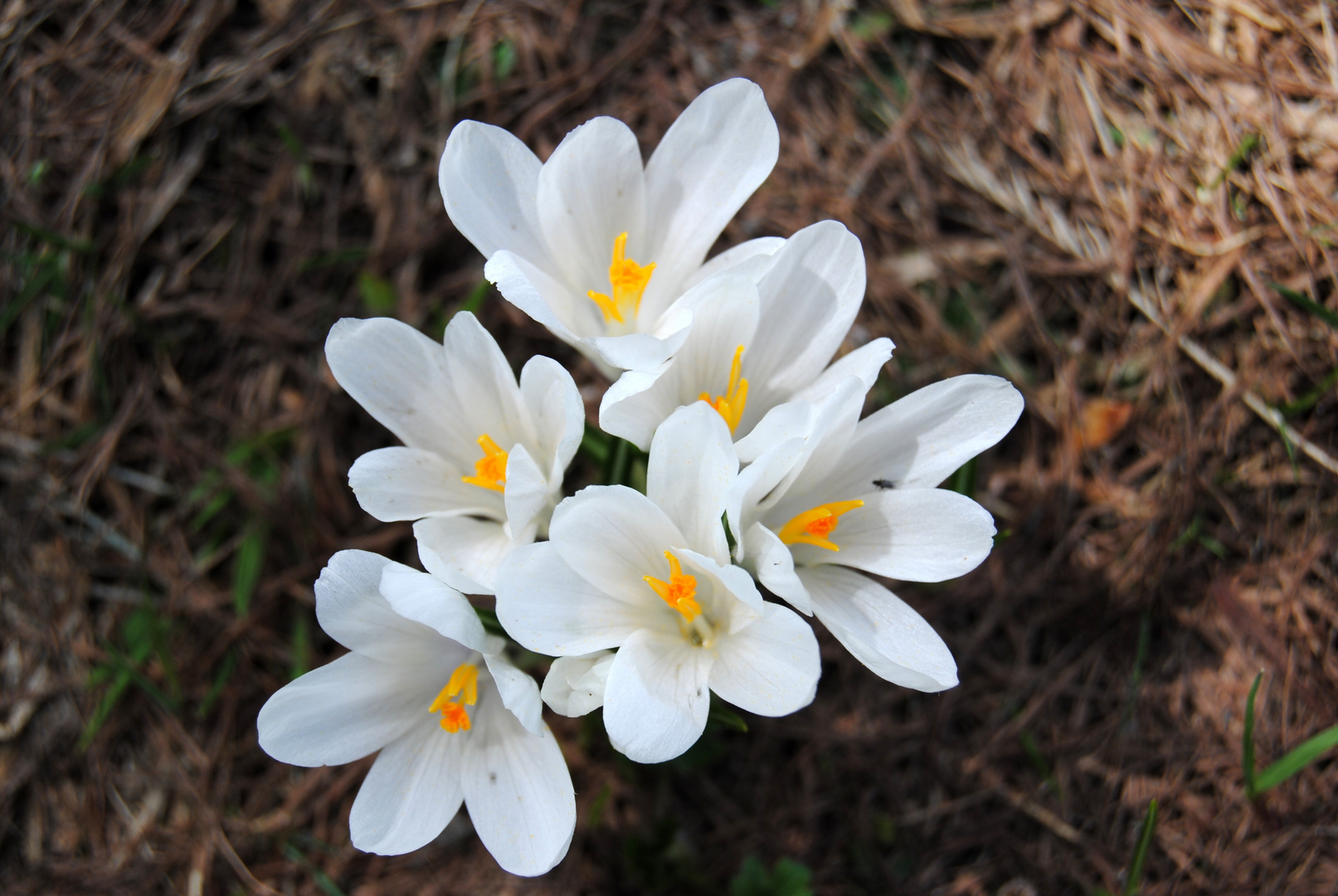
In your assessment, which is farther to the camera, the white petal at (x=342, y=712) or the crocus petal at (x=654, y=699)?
the white petal at (x=342, y=712)

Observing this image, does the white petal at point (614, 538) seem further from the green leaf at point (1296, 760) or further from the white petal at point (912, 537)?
the green leaf at point (1296, 760)

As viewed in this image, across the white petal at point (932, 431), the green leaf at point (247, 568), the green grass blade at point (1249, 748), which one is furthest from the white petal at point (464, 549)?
the green grass blade at point (1249, 748)

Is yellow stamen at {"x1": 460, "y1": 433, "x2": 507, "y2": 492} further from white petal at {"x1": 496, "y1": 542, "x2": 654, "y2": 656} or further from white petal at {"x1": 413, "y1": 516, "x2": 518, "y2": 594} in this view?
white petal at {"x1": 496, "y1": 542, "x2": 654, "y2": 656}

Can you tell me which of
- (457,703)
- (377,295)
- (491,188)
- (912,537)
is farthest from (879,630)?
(377,295)

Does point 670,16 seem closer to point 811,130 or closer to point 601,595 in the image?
point 811,130

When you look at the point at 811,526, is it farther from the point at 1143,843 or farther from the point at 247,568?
the point at 247,568

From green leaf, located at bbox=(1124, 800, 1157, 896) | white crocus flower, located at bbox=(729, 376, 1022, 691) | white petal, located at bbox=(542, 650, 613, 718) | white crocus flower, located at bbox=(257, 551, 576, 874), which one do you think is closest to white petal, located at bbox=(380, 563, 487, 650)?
white crocus flower, located at bbox=(257, 551, 576, 874)
